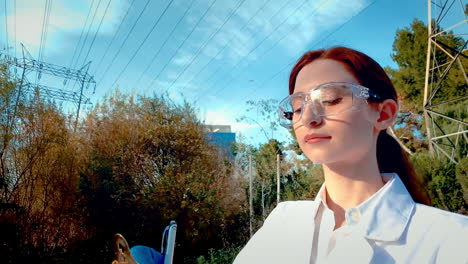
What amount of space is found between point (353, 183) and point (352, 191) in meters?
0.02

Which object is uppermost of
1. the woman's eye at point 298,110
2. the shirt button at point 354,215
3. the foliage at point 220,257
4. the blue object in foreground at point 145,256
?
the woman's eye at point 298,110

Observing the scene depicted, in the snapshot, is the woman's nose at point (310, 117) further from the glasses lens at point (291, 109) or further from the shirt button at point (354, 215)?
the shirt button at point (354, 215)

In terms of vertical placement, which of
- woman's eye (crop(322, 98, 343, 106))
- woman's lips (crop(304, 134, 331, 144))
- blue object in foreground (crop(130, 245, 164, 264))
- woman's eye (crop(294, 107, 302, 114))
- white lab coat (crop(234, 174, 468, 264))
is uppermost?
woman's eye (crop(294, 107, 302, 114))

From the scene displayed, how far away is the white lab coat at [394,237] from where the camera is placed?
0.58m

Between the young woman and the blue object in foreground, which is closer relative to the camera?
the young woman

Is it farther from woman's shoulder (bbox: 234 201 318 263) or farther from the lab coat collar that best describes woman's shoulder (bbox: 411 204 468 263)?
woman's shoulder (bbox: 234 201 318 263)

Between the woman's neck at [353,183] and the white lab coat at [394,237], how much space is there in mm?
36

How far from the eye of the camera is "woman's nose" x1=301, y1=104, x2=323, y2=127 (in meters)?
0.71

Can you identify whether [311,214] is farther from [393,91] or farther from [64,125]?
[64,125]

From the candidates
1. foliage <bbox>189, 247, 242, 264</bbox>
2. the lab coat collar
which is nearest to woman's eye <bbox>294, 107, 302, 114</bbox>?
the lab coat collar

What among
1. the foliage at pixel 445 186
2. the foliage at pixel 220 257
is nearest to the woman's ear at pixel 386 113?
the foliage at pixel 445 186

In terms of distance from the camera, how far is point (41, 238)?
7.73 meters

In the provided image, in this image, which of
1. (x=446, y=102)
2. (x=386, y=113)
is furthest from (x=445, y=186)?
(x=386, y=113)

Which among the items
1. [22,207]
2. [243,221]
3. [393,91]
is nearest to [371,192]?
[393,91]
